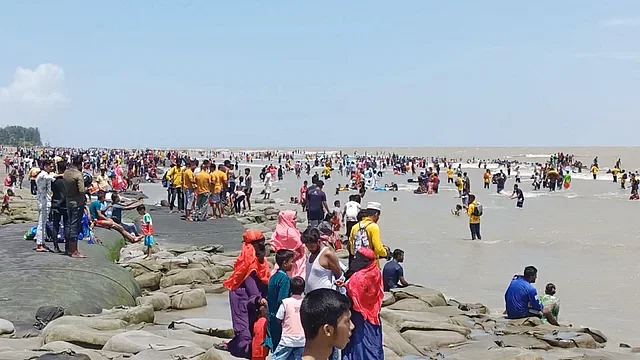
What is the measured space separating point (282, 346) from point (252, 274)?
2083 millimetres

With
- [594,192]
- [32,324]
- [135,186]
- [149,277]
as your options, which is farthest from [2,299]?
[594,192]

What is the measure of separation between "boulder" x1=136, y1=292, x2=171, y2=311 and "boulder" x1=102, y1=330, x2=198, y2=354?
2.53 m

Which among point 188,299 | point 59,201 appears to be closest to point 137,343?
point 188,299

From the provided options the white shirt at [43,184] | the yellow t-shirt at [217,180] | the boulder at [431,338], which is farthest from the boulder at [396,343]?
the yellow t-shirt at [217,180]

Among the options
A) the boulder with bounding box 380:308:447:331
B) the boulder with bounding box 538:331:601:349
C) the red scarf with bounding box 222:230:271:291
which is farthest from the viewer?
the boulder with bounding box 380:308:447:331

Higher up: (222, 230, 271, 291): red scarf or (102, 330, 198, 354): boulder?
(222, 230, 271, 291): red scarf

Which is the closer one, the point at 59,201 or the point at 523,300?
the point at 523,300

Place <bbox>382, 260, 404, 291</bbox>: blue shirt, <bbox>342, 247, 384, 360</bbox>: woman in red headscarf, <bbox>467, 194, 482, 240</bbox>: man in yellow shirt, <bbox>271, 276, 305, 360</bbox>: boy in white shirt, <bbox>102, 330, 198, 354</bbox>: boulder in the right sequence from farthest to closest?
1. <bbox>467, 194, 482, 240</bbox>: man in yellow shirt
2. <bbox>382, 260, 404, 291</bbox>: blue shirt
3. <bbox>102, 330, 198, 354</bbox>: boulder
4. <bbox>342, 247, 384, 360</bbox>: woman in red headscarf
5. <bbox>271, 276, 305, 360</bbox>: boy in white shirt

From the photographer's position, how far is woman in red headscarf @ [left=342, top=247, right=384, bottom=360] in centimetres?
565

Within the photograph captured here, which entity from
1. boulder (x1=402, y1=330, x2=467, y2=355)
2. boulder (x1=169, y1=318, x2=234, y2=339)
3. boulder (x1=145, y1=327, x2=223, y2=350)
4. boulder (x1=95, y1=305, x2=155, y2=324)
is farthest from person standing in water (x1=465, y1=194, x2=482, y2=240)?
boulder (x1=145, y1=327, x2=223, y2=350)

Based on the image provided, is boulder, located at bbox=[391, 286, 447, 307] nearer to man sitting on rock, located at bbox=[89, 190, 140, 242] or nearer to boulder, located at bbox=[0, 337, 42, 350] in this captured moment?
boulder, located at bbox=[0, 337, 42, 350]

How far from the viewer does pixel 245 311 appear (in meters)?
6.65

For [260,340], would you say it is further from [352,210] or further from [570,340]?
[352,210]

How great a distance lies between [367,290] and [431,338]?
3.51 metres
